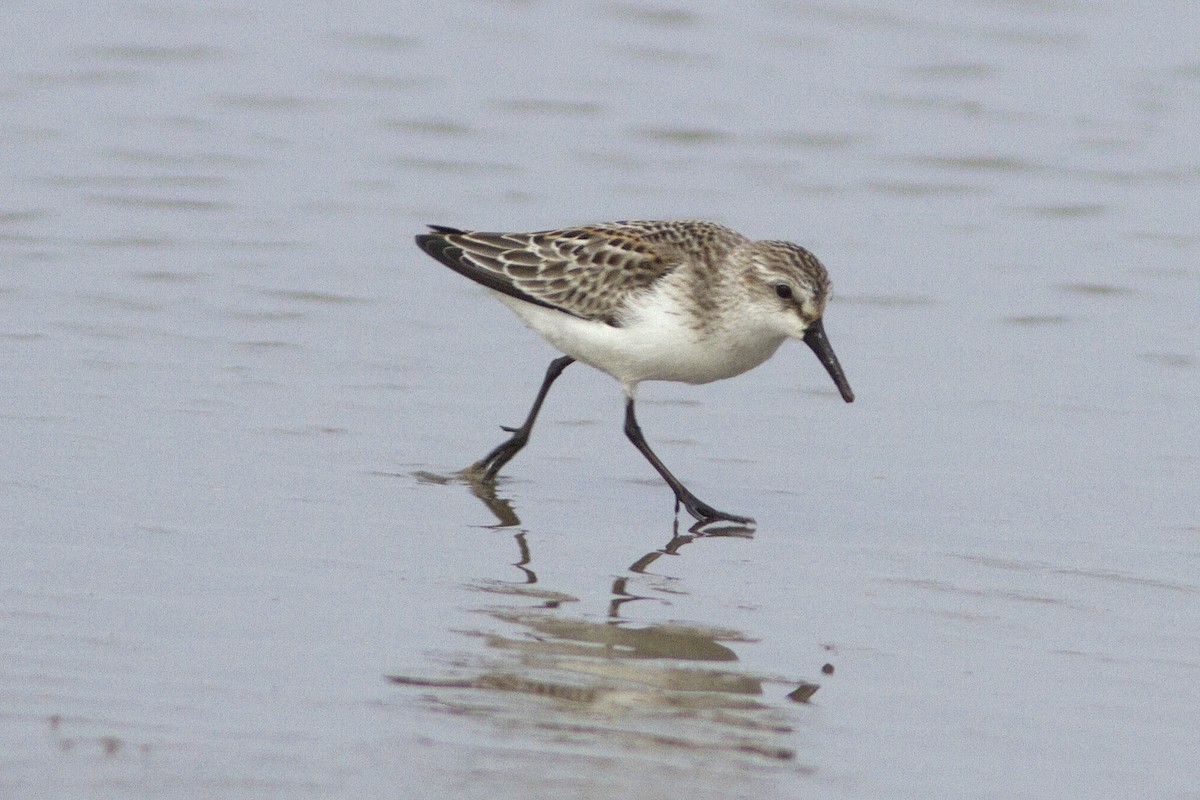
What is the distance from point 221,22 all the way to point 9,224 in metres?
6.28

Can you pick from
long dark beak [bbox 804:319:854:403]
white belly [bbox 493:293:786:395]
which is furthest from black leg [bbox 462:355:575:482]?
long dark beak [bbox 804:319:854:403]

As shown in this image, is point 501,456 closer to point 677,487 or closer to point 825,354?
point 677,487

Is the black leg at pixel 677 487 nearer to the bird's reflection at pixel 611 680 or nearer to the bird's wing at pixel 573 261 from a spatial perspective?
the bird's wing at pixel 573 261

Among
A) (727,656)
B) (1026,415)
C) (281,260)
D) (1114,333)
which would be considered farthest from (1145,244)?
(727,656)

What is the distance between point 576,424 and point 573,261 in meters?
1.17

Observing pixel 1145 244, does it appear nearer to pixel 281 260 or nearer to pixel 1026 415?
pixel 1026 415

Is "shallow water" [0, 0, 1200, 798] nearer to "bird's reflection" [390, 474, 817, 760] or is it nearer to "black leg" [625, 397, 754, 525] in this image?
"bird's reflection" [390, 474, 817, 760]

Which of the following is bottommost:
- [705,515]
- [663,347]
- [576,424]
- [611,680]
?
[576,424]

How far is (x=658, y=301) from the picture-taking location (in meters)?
8.37

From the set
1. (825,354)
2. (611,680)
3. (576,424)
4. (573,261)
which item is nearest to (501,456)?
(573,261)

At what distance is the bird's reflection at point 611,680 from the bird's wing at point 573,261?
180 centimetres

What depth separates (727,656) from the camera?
20.8 feet

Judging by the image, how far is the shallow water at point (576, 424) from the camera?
5578 mm

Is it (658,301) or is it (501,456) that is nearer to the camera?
(658,301)
